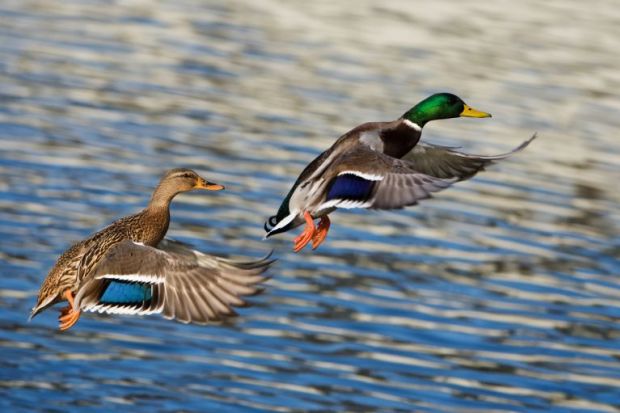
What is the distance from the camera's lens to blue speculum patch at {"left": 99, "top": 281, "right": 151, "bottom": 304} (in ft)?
27.7

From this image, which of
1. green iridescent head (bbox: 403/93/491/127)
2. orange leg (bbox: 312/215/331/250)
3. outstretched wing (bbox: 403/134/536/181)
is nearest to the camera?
orange leg (bbox: 312/215/331/250)

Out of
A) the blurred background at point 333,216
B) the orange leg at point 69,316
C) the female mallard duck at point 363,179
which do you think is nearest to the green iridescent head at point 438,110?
the female mallard duck at point 363,179

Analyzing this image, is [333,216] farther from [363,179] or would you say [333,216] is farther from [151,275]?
[363,179]

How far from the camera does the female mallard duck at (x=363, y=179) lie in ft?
25.1

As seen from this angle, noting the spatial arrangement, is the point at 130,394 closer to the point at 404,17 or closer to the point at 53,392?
the point at 53,392

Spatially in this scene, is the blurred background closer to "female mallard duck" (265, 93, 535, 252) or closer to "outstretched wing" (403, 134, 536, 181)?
"outstretched wing" (403, 134, 536, 181)

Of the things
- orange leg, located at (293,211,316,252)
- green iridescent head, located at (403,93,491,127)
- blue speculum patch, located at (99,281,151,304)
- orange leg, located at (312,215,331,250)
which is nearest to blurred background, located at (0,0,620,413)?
blue speculum patch, located at (99,281,151,304)

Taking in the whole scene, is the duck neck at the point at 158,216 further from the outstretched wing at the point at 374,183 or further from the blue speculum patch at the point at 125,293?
the outstretched wing at the point at 374,183

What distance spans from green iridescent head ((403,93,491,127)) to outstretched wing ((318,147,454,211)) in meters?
0.36

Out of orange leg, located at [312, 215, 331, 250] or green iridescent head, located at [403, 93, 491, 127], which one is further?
green iridescent head, located at [403, 93, 491, 127]

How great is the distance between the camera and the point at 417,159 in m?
8.99

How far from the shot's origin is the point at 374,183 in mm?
7742

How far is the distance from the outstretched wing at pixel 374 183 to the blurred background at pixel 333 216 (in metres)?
5.67

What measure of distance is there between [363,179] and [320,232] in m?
0.36
